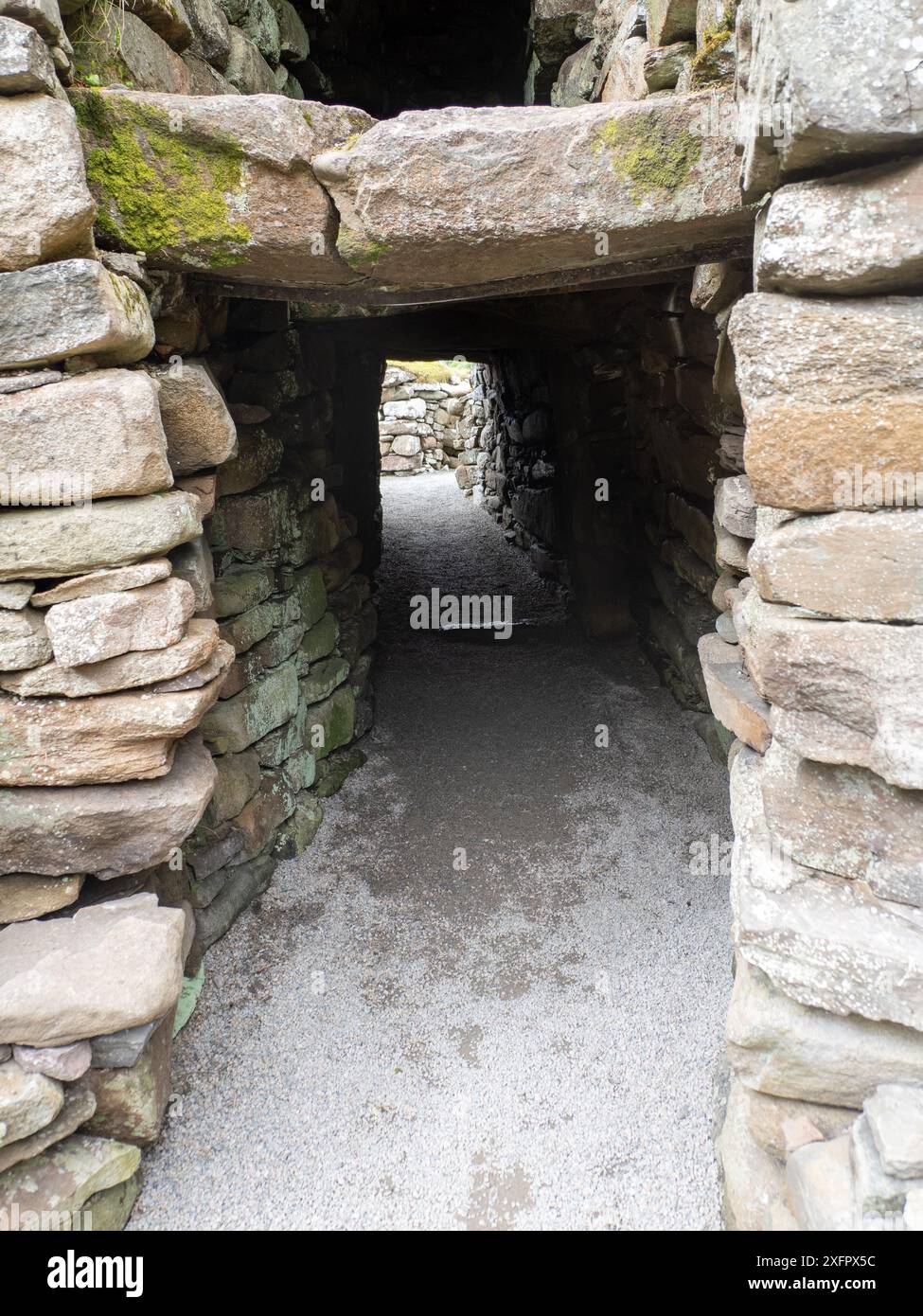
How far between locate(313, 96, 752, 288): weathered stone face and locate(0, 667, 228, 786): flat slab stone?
1.36 metres

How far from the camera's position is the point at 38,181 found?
1813 mm

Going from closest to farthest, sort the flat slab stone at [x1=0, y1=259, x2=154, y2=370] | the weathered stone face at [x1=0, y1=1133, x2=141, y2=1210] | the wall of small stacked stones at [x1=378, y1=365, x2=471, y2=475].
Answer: the flat slab stone at [x1=0, y1=259, x2=154, y2=370]
the weathered stone face at [x1=0, y1=1133, x2=141, y2=1210]
the wall of small stacked stones at [x1=378, y1=365, x2=471, y2=475]

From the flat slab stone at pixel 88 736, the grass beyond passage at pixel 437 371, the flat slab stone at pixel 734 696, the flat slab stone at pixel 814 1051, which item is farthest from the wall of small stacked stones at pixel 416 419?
the flat slab stone at pixel 814 1051

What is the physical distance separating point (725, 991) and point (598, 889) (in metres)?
0.72

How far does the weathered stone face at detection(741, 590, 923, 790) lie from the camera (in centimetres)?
164

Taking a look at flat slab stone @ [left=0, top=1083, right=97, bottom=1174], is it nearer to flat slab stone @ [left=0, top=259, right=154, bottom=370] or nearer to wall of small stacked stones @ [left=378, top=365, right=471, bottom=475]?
flat slab stone @ [left=0, top=259, right=154, bottom=370]

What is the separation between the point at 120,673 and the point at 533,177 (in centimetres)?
164

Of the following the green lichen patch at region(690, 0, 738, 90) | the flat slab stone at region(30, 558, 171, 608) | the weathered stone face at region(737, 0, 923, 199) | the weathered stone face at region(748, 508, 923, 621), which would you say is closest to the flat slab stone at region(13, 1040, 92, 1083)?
the flat slab stone at region(30, 558, 171, 608)

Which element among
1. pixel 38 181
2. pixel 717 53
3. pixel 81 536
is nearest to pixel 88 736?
pixel 81 536

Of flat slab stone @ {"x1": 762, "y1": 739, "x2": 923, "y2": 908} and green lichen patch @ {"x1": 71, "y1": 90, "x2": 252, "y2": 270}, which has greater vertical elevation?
green lichen patch @ {"x1": 71, "y1": 90, "x2": 252, "y2": 270}

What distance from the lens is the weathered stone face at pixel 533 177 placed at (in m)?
2.05

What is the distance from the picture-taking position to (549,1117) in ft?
8.09

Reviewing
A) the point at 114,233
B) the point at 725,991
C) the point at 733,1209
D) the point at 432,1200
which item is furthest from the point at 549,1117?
the point at 114,233

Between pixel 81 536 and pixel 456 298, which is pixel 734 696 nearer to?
pixel 456 298
